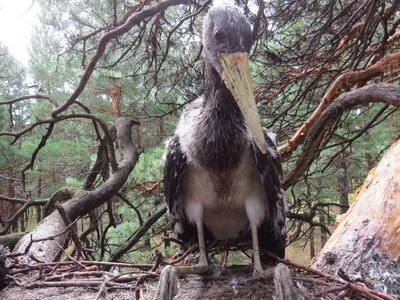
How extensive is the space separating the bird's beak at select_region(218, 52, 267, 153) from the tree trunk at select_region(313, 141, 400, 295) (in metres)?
0.76

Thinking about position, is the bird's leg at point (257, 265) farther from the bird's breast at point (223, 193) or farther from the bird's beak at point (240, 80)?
the bird's beak at point (240, 80)

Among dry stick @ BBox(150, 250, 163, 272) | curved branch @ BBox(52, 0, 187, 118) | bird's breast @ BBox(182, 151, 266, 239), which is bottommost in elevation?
dry stick @ BBox(150, 250, 163, 272)

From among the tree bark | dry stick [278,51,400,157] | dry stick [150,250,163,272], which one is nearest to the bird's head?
dry stick [150,250,163,272]

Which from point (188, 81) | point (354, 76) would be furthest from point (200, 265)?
point (188, 81)

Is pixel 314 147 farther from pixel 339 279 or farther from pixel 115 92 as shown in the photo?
pixel 115 92

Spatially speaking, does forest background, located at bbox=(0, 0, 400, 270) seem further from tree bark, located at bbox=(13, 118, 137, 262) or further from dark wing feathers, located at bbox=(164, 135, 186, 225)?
dark wing feathers, located at bbox=(164, 135, 186, 225)

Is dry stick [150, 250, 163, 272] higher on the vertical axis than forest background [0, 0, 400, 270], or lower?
lower

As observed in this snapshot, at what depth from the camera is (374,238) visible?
167 centimetres

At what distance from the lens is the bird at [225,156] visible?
5.09ft

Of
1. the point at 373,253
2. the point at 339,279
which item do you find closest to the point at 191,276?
the point at 339,279

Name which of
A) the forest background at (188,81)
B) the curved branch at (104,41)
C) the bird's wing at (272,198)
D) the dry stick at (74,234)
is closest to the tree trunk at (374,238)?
the bird's wing at (272,198)

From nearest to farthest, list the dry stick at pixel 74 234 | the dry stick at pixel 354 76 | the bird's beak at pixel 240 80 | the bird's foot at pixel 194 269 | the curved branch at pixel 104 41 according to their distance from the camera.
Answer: the bird's beak at pixel 240 80 < the bird's foot at pixel 194 269 < the dry stick at pixel 74 234 < the dry stick at pixel 354 76 < the curved branch at pixel 104 41

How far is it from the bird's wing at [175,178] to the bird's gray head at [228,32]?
452 millimetres

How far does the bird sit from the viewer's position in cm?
155
